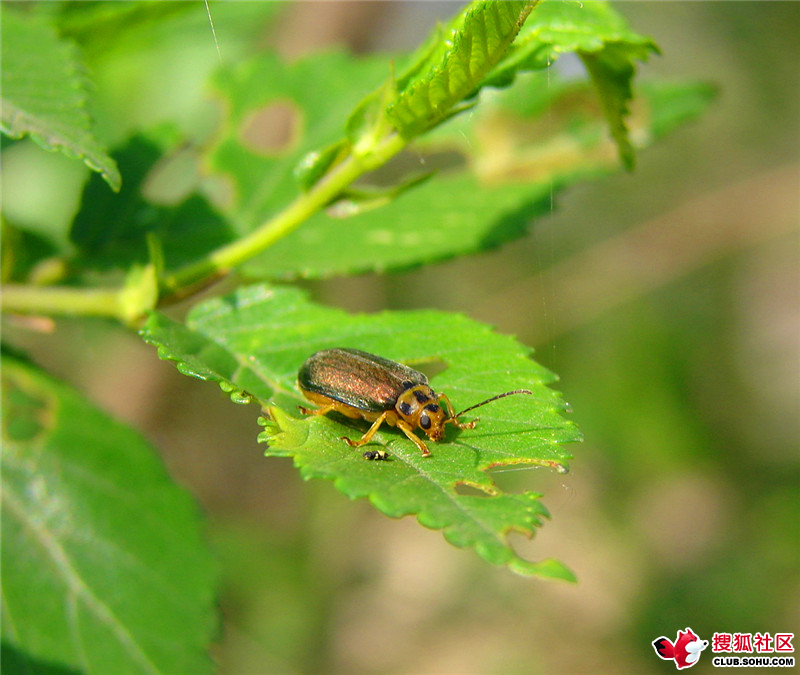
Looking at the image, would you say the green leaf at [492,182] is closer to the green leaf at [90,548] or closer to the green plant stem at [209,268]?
the green plant stem at [209,268]

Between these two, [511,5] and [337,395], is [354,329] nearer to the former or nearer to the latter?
[337,395]

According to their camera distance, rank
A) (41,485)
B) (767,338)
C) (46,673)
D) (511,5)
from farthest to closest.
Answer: (767,338), (41,485), (46,673), (511,5)

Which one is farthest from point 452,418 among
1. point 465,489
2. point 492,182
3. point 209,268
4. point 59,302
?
point 492,182

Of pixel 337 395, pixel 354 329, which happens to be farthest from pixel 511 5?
pixel 337 395

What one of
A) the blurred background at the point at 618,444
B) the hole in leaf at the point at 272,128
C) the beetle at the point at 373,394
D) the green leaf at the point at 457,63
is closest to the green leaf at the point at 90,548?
the beetle at the point at 373,394

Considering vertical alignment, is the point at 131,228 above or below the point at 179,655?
above

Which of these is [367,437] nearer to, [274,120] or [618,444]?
[274,120]

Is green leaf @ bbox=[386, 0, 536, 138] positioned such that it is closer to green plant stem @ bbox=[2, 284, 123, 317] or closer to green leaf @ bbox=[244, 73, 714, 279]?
green leaf @ bbox=[244, 73, 714, 279]
